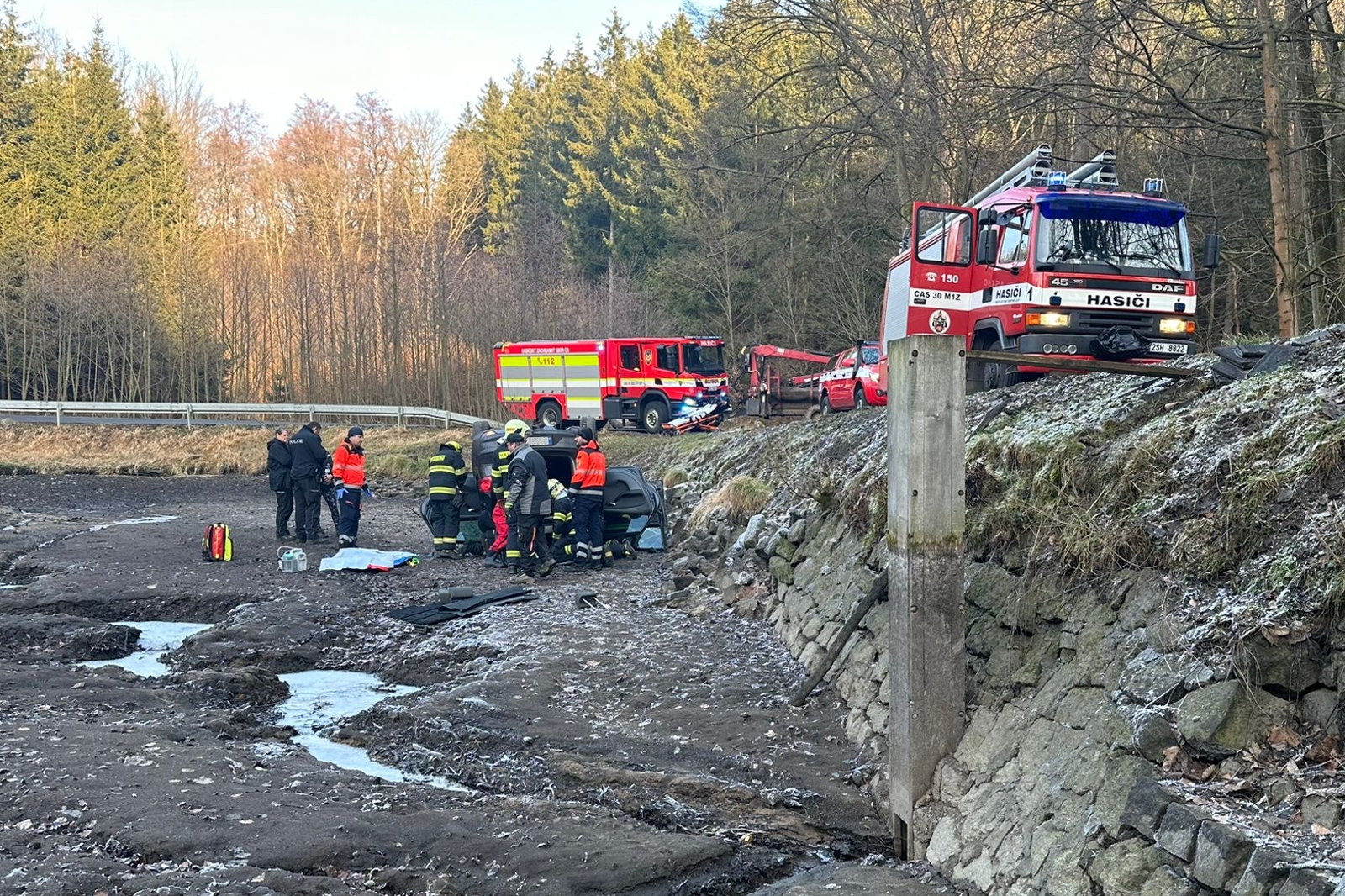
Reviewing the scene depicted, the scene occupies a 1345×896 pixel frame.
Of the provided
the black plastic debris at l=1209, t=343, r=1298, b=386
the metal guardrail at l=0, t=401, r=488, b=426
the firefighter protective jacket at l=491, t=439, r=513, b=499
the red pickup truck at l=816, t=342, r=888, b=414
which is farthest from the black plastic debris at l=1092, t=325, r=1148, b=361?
the metal guardrail at l=0, t=401, r=488, b=426

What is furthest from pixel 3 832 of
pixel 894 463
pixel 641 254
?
pixel 641 254

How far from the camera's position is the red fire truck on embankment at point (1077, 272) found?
12477 millimetres

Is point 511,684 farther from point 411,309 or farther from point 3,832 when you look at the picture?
point 411,309

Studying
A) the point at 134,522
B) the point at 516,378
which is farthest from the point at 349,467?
the point at 516,378

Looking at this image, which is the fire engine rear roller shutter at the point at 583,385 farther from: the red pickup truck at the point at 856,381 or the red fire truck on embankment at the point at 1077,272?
the red fire truck on embankment at the point at 1077,272

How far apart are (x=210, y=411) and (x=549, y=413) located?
12.6 meters

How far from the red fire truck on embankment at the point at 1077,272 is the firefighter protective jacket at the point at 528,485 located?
16.7ft

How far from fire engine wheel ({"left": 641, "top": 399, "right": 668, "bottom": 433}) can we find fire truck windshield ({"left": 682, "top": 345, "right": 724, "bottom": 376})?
1134 millimetres

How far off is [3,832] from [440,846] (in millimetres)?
2355

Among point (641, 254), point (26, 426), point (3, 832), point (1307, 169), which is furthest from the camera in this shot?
point (641, 254)

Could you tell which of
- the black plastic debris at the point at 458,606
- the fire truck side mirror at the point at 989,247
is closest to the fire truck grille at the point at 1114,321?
the fire truck side mirror at the point at 989,247

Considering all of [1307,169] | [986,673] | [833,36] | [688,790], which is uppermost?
[833,36]

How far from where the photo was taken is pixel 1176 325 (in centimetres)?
1255

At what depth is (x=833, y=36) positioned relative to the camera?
2348 cm
